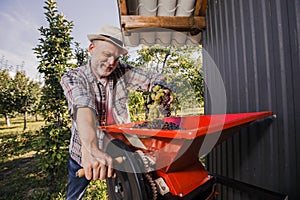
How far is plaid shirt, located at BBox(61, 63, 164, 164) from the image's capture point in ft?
3.56

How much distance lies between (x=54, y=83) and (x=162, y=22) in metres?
2.04

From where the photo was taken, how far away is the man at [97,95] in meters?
0.73

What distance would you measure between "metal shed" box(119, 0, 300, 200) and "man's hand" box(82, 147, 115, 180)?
32.8 inches

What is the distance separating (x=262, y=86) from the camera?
3.50 ft

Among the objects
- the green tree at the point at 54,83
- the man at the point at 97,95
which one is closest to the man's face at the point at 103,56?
the man at the point at 97,95

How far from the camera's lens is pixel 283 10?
89 centimetres

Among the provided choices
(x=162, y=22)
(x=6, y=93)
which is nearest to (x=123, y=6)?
(x=162, y=22)

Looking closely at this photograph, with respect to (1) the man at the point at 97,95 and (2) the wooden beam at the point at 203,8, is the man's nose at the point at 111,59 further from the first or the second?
(2) the wooden beam at the point at 203,8

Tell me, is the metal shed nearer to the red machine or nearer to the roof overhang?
the roof overhang

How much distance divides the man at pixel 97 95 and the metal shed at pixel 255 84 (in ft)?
2.06

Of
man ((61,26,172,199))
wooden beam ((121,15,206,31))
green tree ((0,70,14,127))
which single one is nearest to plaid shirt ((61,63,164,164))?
man ((61,26,172,199))

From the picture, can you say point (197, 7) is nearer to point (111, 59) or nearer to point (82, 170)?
point (111, 59)

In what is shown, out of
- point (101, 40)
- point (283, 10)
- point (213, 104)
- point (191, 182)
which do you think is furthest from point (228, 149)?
point (101, 40)

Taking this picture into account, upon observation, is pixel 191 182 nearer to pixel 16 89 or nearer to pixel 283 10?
pixel 283 10
